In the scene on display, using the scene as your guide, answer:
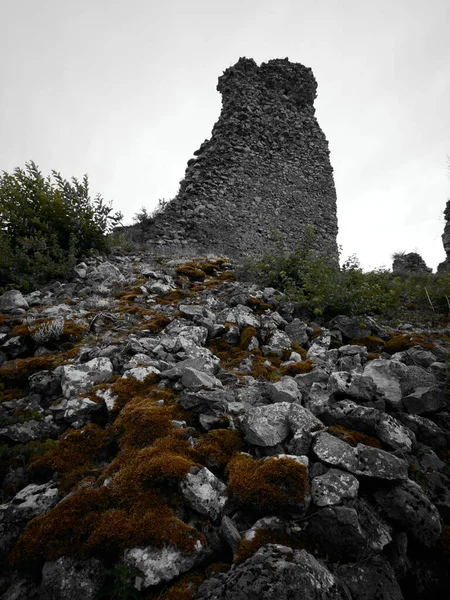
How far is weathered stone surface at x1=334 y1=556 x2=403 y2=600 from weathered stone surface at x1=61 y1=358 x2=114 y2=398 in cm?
264

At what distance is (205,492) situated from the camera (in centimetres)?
211

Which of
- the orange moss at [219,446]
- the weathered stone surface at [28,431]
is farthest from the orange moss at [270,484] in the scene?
the weathered stone surface at [28,431]

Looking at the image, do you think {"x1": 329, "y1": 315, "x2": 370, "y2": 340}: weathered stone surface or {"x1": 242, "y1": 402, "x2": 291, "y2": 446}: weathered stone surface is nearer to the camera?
{"x1": 242, "y1": 402, "x2": 291, "y2": 446}: weathered stone surface

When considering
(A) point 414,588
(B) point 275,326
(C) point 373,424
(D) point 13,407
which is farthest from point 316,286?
(D) point 13,407

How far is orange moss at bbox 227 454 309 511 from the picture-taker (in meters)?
2.02

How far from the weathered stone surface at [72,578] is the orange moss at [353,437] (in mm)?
1877

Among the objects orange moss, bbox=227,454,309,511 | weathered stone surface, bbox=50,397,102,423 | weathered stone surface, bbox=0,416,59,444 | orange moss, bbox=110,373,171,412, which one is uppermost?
orange moss, bbox=110,373,171,412

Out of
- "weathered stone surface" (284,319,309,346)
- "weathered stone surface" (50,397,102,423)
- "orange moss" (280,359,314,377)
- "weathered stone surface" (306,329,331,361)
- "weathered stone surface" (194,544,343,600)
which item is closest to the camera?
"weathered stone surface" (194,544,343,600)

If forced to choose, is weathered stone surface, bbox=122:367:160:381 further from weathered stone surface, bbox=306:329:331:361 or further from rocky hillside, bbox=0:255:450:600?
weathered stone surface, bbox=306:329:331:361

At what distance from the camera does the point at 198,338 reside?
4434 millimetres

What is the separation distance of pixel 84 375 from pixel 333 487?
263cm

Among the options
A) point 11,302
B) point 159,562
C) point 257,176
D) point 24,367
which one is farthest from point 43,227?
point 257,176

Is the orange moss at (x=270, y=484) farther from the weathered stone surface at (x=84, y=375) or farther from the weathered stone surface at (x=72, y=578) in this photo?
the weathered stone surface at (x=84, y=375)

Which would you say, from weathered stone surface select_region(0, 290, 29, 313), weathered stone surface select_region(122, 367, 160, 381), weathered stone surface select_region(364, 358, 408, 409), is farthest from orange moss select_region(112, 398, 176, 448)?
weathered stone surface select_region(0, 290, 29, 313)
